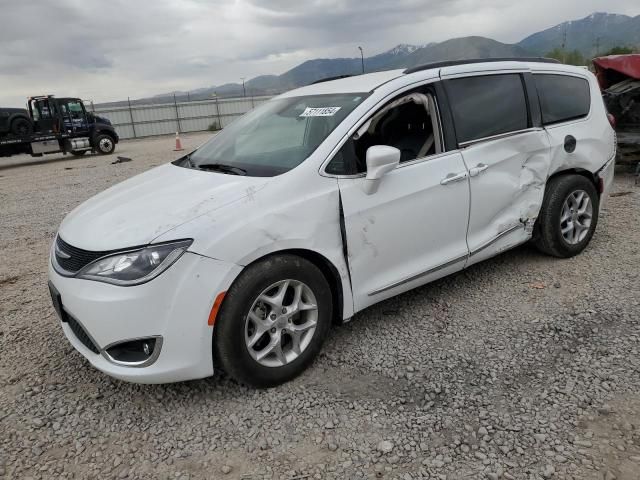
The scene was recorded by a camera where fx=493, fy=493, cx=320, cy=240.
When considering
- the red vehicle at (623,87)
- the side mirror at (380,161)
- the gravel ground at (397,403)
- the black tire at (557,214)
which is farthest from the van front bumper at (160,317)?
the red vehicle at (623,87)

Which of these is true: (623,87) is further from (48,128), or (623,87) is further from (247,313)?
(48,128)

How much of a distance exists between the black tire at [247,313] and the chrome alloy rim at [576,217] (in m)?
2.51

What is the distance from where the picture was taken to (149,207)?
2.82m

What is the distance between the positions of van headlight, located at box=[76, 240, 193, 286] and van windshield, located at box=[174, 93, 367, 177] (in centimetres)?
77

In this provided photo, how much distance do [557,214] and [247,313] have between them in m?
2.88

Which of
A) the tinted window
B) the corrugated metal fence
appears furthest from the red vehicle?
the corrugated metal fence

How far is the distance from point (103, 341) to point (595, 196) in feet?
13.7

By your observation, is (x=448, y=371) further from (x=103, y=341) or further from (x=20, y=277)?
(x=20, y=277)

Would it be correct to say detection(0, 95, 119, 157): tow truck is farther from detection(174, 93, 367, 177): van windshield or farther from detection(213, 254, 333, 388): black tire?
detection(213, 254, 333, 388): black tire

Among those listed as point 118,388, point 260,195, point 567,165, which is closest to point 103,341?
point 118,388

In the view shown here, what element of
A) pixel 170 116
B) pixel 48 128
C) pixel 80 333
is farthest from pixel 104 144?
pixel 80 333

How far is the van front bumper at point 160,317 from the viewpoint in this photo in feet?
7.96

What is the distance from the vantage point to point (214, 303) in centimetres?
252

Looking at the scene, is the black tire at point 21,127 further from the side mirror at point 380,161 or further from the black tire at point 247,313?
the side mirror at point 380,161
